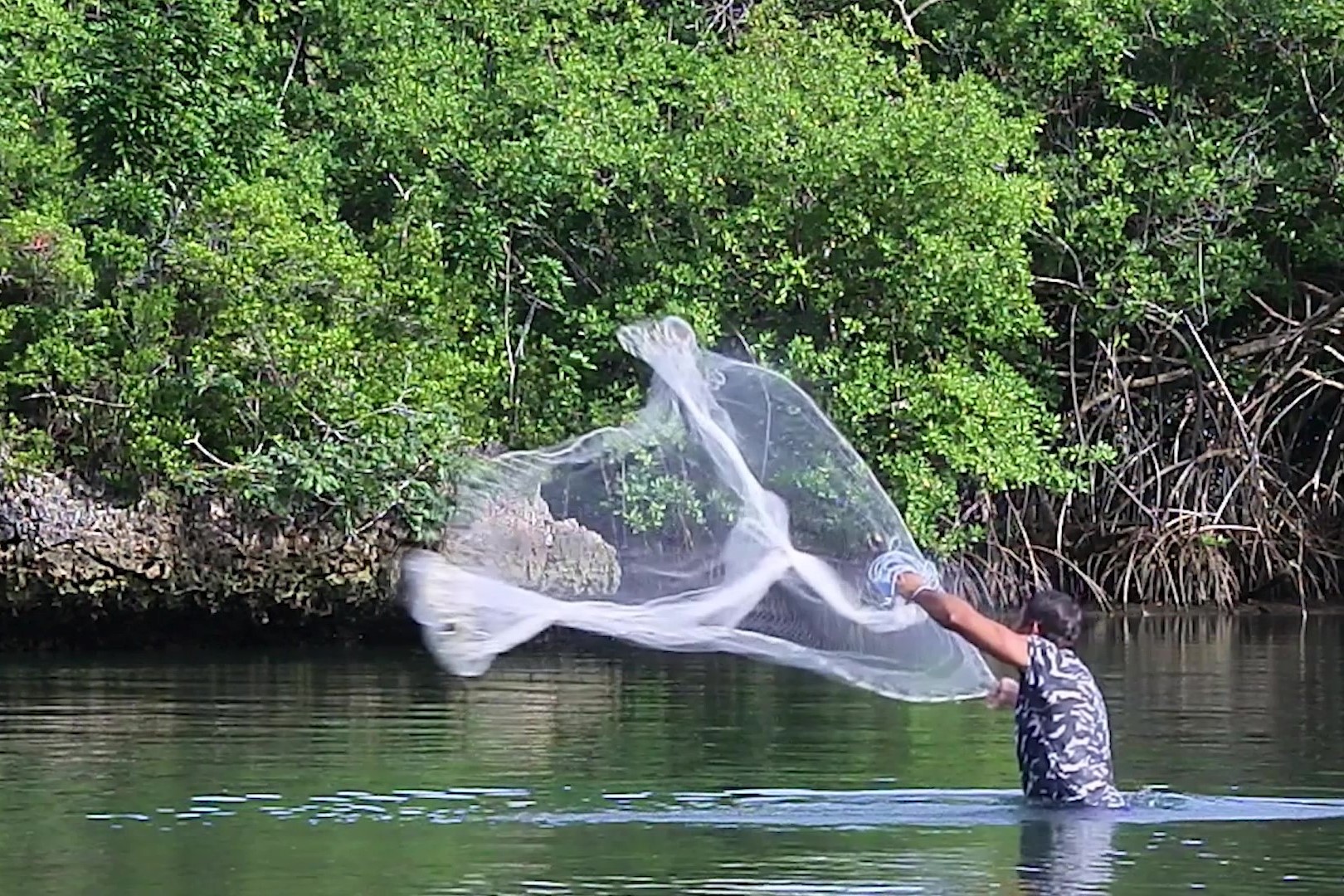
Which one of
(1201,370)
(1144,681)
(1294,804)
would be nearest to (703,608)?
(1294,804)

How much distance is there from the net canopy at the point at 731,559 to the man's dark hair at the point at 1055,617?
503 millimetres

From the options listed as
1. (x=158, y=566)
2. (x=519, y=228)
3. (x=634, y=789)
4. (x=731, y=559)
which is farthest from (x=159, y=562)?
(x=731, y=559)

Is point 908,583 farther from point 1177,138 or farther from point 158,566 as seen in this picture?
point 1177,138

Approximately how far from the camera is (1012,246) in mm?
28562

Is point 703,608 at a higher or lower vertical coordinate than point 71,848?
higher

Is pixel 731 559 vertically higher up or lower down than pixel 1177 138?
lower down

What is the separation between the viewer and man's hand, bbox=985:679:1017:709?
45.4ft

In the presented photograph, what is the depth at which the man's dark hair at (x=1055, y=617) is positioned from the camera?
13.6 m

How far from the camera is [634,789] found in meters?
15.1

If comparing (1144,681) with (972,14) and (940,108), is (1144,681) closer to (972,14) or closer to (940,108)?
(940,108)

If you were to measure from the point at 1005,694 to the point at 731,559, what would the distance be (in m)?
1.81

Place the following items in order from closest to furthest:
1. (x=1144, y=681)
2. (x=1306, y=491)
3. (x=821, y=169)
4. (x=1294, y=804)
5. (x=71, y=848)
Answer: (x=71, y=848), (x=1294, y=804), (x=1144, y=681), (x=821, y=169), (x=1306, y=491)

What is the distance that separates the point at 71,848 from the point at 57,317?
1408cm

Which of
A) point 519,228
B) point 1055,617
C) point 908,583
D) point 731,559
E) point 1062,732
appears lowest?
point 1062,732
